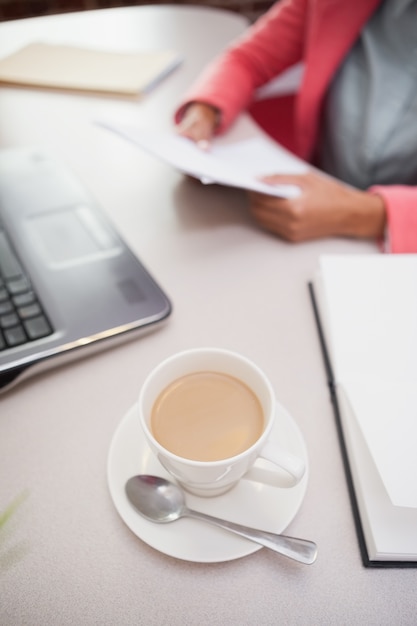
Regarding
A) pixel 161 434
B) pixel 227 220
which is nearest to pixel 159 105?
pixel 227 220

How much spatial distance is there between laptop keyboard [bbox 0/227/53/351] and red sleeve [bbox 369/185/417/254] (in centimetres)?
43

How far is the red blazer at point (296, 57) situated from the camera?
31.5 inches

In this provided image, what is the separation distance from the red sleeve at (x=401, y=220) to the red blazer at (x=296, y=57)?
32 millimetres

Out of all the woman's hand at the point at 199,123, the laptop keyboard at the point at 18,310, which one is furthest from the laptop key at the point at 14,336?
the woman's hand at the point at 199,123

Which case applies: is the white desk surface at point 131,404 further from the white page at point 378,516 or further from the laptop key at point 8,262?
the laptop key at point 8,262

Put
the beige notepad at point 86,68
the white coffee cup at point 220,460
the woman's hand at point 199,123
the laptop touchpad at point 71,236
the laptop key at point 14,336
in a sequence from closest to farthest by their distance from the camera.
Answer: the white coffee cup at point 220,460 < the laptop key at point 14,336 < the laptop touchpad at point 71,236 < the woman's hand at point 199,123 < the beige notepad at point 86,68

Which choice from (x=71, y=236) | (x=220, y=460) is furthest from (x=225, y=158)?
(x=220, y=460)

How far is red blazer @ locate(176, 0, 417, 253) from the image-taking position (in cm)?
80

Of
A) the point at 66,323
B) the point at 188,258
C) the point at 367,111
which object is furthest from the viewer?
the point at 367,111

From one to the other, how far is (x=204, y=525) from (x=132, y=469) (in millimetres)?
78

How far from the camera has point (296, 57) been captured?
37.9 inches

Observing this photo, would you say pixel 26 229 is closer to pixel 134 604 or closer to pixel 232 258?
pixel 232 258

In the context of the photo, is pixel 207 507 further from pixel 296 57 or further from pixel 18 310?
pixel 296 57

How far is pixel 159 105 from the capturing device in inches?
34.8
